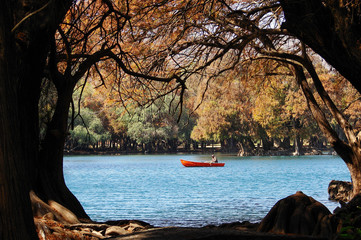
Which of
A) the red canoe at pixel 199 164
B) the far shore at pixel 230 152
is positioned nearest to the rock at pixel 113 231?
the red canoe at pixel 199 164

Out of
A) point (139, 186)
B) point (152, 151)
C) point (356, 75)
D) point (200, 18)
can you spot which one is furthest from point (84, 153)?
point (356, 75)

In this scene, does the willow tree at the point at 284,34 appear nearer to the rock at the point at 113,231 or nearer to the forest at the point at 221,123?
the rock at the point at 113,231

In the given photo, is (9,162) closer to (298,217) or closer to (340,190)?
(298,217)

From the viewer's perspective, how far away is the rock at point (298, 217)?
479 cm

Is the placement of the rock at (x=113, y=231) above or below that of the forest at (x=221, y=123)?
below

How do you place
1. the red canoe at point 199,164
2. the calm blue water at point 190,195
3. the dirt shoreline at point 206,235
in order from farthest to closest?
the red canoe at point 199,164 → the calm blue water at point 190,195 → the dirt shoreline at point 206,235

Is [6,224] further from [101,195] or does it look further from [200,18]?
[101,195]

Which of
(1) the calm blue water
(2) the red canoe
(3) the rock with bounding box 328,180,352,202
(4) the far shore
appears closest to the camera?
(1) the calm blue water

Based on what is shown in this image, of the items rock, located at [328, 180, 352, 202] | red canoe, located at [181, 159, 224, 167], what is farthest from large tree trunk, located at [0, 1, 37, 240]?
red canoe, located at [181, 159, 224, 167]

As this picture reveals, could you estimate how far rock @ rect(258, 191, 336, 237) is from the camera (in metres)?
4.79

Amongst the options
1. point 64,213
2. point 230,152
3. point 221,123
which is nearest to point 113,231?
point 64,213

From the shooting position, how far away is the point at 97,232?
695cm

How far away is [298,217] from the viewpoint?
4953 mm

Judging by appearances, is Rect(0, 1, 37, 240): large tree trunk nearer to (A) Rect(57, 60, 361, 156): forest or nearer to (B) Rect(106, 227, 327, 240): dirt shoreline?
(B) Rect(106, 227, 327, 240): dirt shoreline
